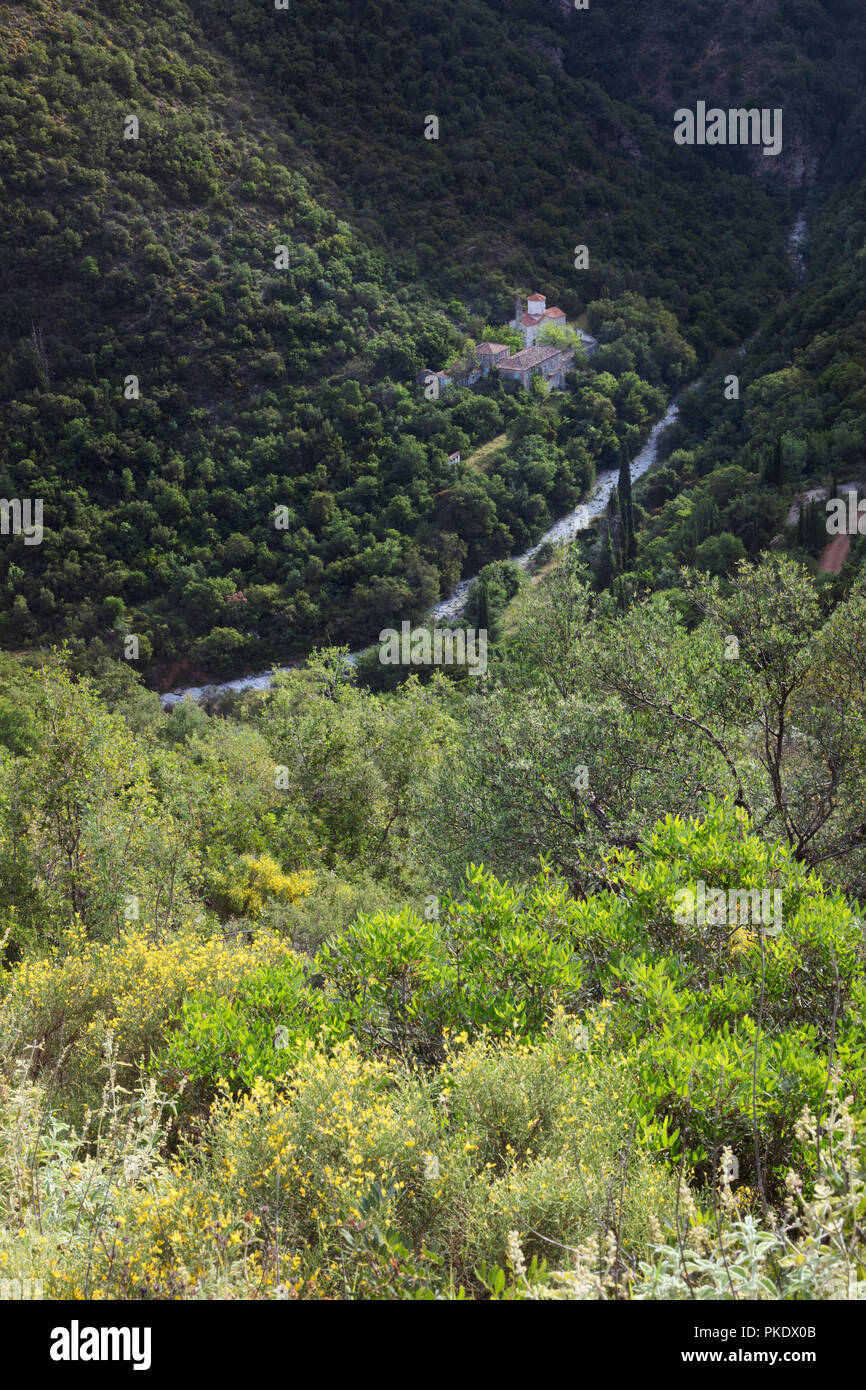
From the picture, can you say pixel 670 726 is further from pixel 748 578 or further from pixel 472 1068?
pixel 472 1068

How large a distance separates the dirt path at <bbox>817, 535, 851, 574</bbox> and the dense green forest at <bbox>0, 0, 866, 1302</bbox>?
0.25 metres

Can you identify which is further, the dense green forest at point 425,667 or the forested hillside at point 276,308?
the forested hillside at point 276,308

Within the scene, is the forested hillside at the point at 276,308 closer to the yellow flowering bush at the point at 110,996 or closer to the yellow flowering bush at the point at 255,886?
Result: the yellow flowering bush at the point at 255,886

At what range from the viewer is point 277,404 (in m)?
65.6

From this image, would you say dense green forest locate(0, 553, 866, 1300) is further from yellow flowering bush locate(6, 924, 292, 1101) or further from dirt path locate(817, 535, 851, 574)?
dirt path locate(817, 535, 851, 574)

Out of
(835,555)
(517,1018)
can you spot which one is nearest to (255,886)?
(517,1018)

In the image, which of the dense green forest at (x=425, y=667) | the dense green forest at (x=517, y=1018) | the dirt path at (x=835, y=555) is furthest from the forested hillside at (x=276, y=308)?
the dense green forest at (x=517, y=1018)

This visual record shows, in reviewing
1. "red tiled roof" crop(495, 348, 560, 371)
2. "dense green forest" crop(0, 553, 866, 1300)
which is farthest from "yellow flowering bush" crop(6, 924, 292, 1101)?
"red tiled roof" crop(495, 348, 560, 371)

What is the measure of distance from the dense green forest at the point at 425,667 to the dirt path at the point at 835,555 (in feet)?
0.81

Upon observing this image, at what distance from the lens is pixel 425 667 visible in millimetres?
52656

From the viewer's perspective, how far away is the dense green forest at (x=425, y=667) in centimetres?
437

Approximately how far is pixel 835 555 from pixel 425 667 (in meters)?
26.1

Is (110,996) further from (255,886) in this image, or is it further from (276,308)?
(276,308)
